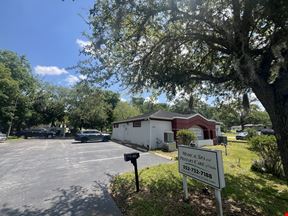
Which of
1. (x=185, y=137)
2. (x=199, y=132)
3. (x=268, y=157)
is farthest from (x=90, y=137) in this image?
(x=268, y=157)

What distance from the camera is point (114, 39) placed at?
742 centimetres

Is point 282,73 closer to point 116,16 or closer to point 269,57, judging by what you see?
point 269,57

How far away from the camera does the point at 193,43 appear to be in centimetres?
900

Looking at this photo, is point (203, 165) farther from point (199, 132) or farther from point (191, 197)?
point (199, 132)

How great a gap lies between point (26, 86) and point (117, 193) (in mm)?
45407

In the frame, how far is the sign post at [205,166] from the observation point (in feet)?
14.7

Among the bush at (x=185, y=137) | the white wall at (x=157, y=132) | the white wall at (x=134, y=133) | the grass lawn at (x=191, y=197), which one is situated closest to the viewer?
the grass lawn at (x=191, y=197)

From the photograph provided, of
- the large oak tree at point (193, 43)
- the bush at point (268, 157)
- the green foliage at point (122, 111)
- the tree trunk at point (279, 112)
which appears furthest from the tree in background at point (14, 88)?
the tree trunk at point (279, 112)

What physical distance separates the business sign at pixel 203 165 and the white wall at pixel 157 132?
14.8 meters

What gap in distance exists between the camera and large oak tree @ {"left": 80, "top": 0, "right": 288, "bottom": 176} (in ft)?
20.9

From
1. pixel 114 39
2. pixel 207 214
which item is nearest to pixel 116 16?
pixel 114 39

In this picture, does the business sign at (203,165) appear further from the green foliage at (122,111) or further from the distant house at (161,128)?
the green foliage at (122,111)

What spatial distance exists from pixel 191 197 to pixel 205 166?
1.89 meters

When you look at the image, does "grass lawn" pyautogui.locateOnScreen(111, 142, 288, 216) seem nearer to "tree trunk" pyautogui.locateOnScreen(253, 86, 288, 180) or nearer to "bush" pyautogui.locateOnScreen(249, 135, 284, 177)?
"tree trunk" pyautogui.locateOnScreen(253, 86, 288, 180)
